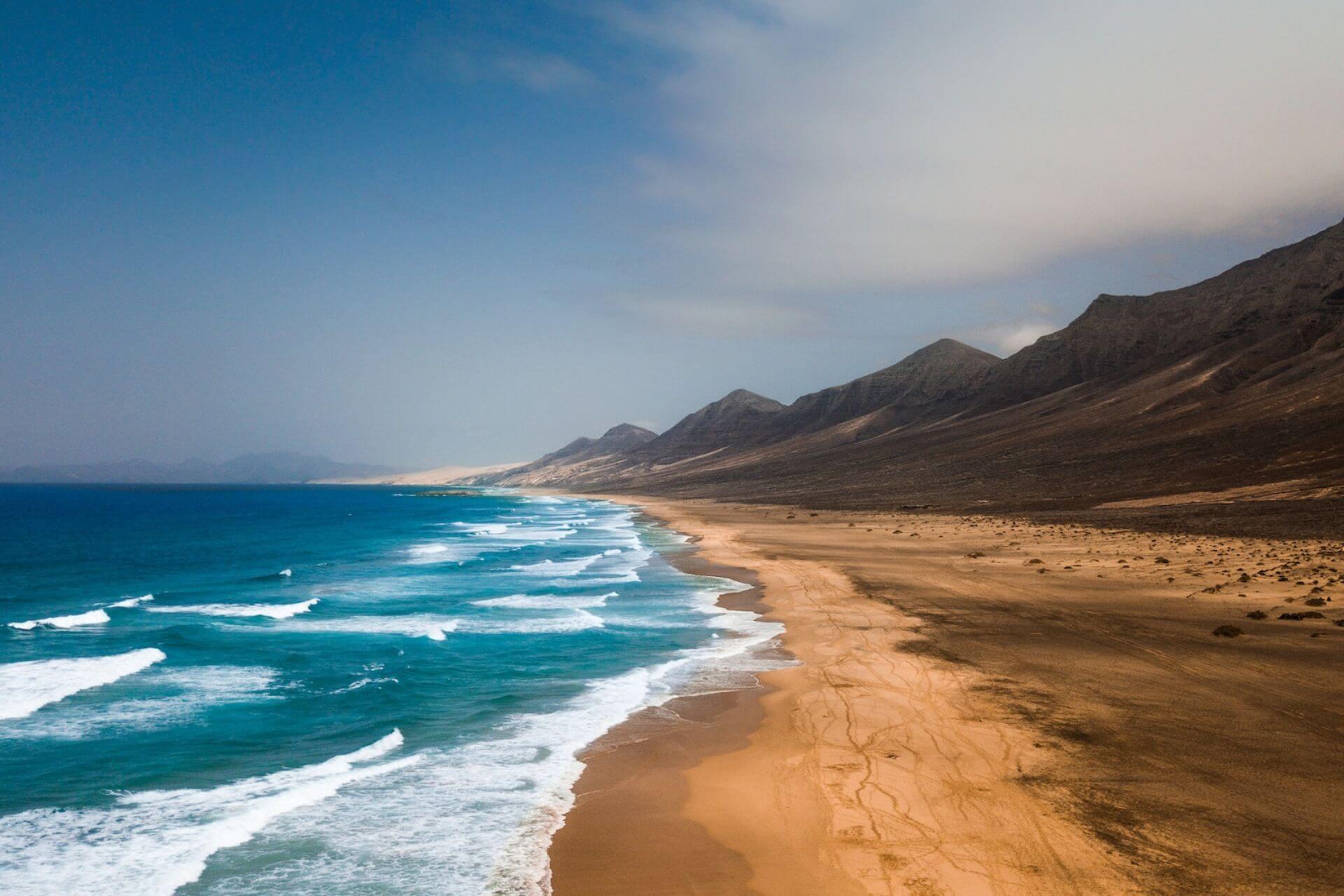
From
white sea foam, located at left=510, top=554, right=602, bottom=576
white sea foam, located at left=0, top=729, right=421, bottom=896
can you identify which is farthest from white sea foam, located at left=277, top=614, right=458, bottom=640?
white sea foam, located at left=510, top=554, right=602, bottom=576

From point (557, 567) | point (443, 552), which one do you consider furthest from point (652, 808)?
point (443, 552)

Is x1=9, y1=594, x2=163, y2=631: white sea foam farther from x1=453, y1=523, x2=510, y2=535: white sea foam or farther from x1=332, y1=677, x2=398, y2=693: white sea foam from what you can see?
x1=453, y1=523, x2=510, y2=535: white sea foam

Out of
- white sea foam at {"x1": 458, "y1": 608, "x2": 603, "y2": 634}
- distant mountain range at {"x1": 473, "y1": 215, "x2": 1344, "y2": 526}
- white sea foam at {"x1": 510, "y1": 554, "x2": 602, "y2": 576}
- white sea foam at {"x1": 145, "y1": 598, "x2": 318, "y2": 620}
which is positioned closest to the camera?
white sea foam at {"x1": 458, "y1": 608, "x2": 603, "y2": 634}

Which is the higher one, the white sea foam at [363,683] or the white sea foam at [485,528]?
the white sea foam at [363,683]

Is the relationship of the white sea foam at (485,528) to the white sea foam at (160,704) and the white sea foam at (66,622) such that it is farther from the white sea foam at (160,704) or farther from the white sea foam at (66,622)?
the white sea foam at (160,704)

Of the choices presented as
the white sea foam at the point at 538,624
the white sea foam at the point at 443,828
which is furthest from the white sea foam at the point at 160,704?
the white sea foam at the point at 538,624

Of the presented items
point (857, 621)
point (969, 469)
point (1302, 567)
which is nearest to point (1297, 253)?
point (969, 469)
